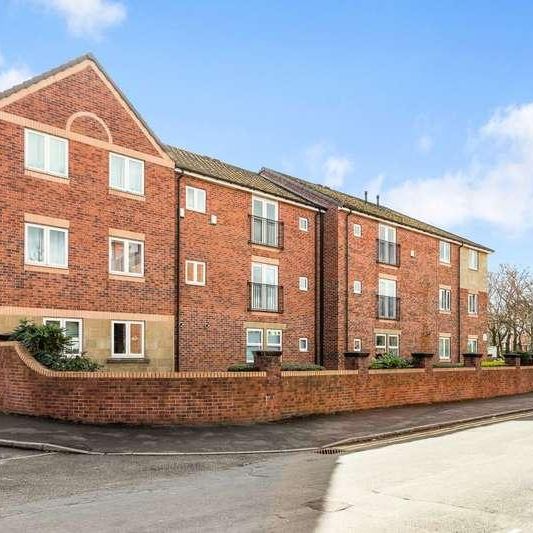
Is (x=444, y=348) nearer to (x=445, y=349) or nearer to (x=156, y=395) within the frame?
(x=445, y=349)

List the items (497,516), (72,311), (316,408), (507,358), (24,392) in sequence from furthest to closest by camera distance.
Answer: (507,358), (72,311), (316,408), (24,392), (497,516)

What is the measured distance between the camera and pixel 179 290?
76.8 feet

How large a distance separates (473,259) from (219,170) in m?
19.0

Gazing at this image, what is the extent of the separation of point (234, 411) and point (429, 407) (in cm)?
811

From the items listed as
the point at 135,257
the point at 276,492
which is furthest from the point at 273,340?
the point at 276,492

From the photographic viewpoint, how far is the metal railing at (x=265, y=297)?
26.4 meters

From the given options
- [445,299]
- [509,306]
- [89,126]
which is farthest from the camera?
[509,306]

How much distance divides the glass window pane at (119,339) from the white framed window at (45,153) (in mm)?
4805

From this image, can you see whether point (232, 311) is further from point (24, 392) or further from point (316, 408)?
point (24, 392)

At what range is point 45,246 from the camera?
19594 mm

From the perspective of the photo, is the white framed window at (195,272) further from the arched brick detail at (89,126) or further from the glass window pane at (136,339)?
the arched brick detail at (89,126)

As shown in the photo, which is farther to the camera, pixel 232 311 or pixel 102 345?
pixel 232 311

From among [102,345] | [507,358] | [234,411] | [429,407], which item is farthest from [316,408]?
[507,358]

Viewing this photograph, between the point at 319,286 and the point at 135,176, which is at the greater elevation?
the point at 135,176
